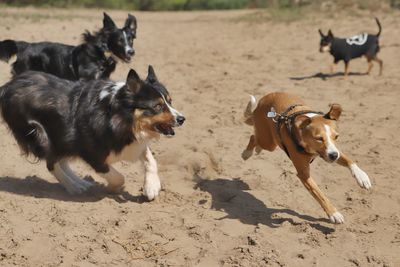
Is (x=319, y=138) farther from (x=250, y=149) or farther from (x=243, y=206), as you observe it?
(x=250, y=149)

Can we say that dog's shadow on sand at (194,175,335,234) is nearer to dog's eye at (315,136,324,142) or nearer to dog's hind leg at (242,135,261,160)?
dog's hind leg at (242,135,261,160)

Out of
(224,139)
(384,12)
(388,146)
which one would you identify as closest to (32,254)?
(224,139)

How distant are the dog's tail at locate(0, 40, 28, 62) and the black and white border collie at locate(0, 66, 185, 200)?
2.25 m

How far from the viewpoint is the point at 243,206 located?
5430mm

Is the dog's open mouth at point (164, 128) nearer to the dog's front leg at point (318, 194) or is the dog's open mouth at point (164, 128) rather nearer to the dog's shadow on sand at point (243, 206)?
the dog's shadow on sand at point (243, 206)

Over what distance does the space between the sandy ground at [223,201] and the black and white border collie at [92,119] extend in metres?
0.41

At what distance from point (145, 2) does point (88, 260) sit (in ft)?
63.9

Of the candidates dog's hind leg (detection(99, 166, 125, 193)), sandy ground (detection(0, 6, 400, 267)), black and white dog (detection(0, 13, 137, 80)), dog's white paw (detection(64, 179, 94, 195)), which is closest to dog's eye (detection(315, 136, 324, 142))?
sandy ground (detection(0, 6, 400, 267))

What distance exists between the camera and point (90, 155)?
5406mm

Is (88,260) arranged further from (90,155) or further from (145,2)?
(145,2)

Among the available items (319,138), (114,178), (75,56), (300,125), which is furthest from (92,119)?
(75,56)

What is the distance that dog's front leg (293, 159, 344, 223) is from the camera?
4816 millimetres

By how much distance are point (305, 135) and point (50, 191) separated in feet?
8.62

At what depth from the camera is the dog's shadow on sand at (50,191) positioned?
18.2 ft
